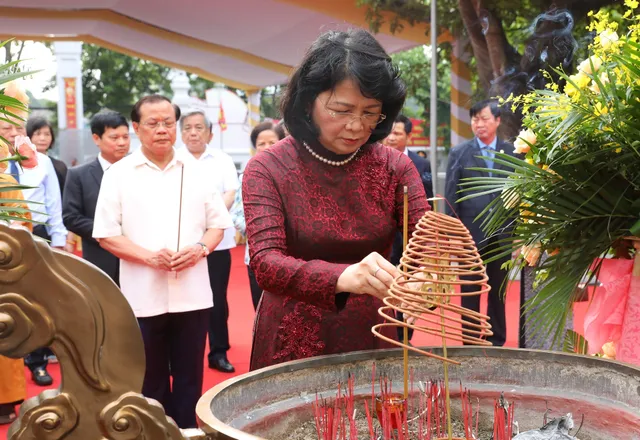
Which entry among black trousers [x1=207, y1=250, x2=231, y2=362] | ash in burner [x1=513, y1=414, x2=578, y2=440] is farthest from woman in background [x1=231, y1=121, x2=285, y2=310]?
ash in burner [x1=513, y1=414, x2=578, y2=440]

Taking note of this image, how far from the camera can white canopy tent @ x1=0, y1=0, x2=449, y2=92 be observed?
923 cm

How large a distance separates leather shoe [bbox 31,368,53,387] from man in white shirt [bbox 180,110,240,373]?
3.04ft

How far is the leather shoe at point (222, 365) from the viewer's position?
4.69 meters

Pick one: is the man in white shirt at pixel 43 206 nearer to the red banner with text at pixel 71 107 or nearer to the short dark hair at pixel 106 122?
the short dark hair at pixel 106 122

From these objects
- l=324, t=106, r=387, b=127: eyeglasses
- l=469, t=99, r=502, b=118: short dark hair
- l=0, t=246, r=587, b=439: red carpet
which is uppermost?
l=469, t=99, r=502, b=118: short dark hair

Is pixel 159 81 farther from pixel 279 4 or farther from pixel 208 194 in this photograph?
pixel 208 194

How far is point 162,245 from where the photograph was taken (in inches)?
131

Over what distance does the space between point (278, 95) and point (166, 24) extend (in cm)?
918

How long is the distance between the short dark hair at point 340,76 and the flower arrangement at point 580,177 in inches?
11.9

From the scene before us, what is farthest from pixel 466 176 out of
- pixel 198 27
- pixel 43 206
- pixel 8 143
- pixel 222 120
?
pixel 222 120

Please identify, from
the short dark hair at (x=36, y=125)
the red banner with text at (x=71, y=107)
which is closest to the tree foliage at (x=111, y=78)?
the red banner with text at (x=71, y=107)

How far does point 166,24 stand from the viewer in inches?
421

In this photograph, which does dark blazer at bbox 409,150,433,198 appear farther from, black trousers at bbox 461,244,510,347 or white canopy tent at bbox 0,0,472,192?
white canopy tent at bbox 0,0,472,192

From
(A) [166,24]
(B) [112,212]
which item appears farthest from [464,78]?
(A) [166,24]
